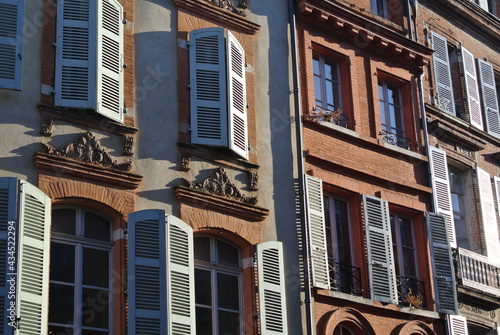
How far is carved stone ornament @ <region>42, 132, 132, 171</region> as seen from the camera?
16406mm

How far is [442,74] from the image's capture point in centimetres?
2450

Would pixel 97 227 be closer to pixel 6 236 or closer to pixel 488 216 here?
pixel 6 236

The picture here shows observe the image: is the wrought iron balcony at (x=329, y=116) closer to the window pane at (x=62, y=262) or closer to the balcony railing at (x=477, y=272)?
the balcony railing at (x=477, y=272)

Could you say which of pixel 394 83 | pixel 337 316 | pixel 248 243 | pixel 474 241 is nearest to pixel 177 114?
pixel 248 243

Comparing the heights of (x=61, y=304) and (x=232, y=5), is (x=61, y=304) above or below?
below

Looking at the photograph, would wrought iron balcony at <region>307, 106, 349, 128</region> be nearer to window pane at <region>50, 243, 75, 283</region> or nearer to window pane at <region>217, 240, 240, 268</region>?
window pane at <region>217, 240, 240, 268</region>

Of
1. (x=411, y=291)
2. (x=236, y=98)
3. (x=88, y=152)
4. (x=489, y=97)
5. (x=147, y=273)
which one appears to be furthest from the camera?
(x=489, y=97)

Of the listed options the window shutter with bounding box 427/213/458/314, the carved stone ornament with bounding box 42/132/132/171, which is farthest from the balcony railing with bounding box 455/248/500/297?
the carved stone ornament with bounding box 42/132/132/171

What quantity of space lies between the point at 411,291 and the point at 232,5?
20.6ft

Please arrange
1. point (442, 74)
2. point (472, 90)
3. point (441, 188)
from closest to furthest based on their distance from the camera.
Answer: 1. point (441, 188)
2. point (442, 74)
3. point (472, 90)

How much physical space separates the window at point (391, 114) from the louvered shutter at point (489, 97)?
3.11 meters

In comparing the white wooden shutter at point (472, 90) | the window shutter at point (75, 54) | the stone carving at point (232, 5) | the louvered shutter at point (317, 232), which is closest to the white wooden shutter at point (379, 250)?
the louvered shutter at point (317, 232)

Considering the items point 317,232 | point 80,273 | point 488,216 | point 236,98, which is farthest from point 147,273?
point 488,216

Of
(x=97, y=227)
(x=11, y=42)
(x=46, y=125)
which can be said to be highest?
(x=11, y=42)
